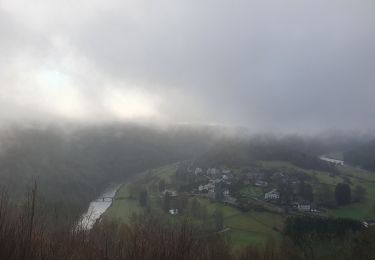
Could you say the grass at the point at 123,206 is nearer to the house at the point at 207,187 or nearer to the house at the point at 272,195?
the house at the point at 207,187

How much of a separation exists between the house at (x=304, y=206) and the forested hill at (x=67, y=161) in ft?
159

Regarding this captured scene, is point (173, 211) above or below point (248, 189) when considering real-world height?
below

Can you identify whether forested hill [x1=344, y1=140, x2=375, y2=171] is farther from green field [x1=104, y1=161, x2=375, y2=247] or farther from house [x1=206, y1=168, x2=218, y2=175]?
house [x1=206, y1=168, x2=218, y2=175]

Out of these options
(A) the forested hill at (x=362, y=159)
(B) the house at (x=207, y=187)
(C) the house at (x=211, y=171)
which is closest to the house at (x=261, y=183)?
(B) the house at (x=207, y=187)

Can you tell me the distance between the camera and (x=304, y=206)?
98.7 meters

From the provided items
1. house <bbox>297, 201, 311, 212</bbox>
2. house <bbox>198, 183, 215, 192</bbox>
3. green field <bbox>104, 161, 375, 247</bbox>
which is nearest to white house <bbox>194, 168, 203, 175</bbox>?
green field <bbox>104, 161, 375, 247</bbox>

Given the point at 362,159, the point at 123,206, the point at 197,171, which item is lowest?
the point at 123,206

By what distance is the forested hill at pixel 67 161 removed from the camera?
10896 cm

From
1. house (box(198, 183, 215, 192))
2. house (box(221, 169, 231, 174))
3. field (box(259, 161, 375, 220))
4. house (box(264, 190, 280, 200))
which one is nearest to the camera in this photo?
field (box(259, 161, 375, 220))

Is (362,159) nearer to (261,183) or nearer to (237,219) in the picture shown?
(261,183)

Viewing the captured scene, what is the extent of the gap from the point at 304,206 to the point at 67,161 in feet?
269

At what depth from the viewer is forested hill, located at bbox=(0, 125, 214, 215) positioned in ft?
357

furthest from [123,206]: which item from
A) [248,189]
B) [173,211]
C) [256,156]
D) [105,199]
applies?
[256,156]

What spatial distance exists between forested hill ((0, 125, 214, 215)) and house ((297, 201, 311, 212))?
48445 mm
